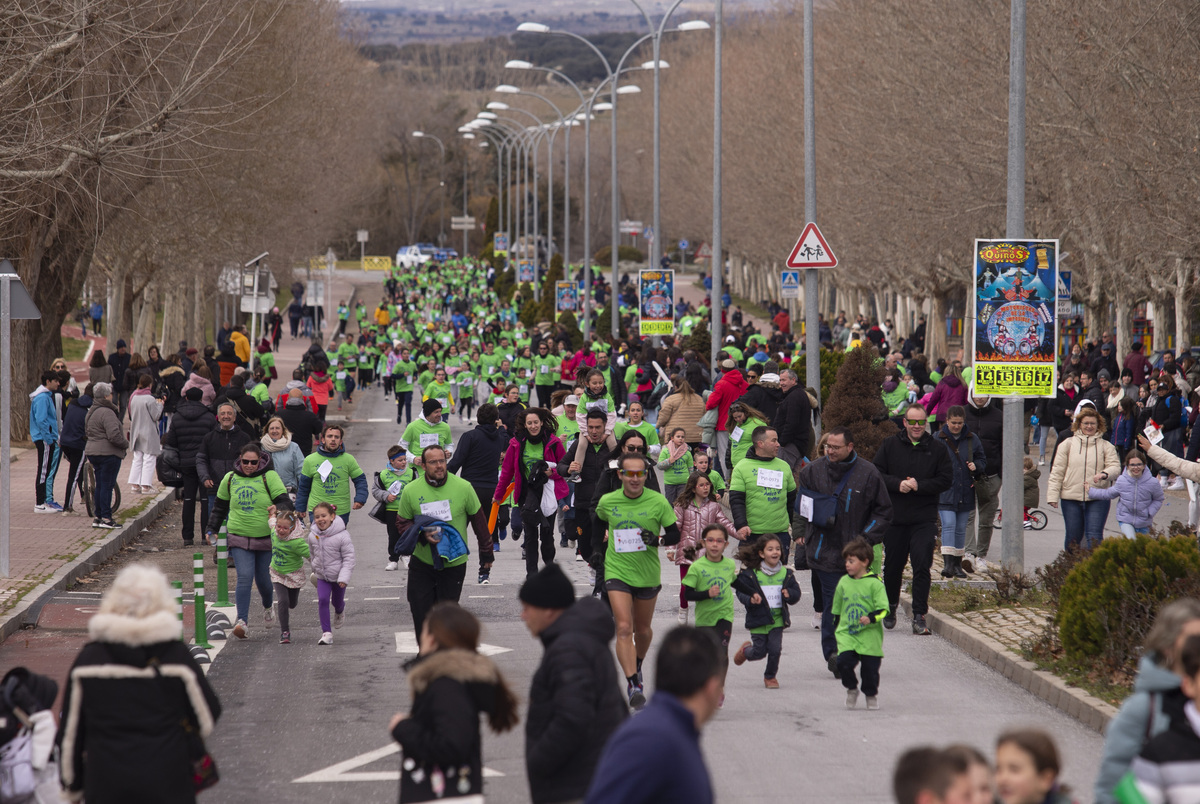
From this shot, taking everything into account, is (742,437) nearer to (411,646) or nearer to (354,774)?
(411,646)

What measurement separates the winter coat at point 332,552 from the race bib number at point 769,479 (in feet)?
10.8

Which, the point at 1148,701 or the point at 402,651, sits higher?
the point at 1148,701

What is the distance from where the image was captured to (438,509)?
10.6m

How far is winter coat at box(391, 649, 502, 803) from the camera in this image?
17.7 ft

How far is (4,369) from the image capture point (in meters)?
15.0

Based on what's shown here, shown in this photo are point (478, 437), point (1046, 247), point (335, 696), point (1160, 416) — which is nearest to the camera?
point (335, 696)

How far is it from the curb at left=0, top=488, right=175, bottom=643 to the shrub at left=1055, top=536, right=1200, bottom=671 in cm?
832

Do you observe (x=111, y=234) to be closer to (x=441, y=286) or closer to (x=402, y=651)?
(x=402, y=651)

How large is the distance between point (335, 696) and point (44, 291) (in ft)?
64.9

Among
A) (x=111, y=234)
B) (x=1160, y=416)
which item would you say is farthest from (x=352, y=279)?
(x=1160, y=416)

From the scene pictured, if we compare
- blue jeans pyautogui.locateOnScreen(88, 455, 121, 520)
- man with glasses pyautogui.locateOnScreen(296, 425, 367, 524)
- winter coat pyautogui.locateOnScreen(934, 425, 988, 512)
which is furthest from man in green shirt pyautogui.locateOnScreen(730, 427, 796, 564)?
blue jeans pyautogui.locateOnScreen(88, 455, 121, 520)

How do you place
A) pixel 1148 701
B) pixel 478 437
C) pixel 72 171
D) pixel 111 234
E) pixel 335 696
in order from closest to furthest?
pixel 1148 701, pixel 335 696, pixel 478 437, pixel 72 171, pixel 111 234

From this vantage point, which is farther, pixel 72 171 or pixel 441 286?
pixel 441 286

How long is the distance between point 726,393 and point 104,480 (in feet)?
24.7
